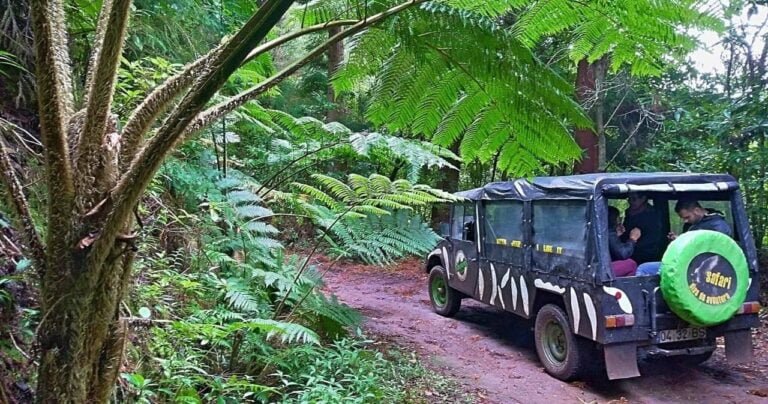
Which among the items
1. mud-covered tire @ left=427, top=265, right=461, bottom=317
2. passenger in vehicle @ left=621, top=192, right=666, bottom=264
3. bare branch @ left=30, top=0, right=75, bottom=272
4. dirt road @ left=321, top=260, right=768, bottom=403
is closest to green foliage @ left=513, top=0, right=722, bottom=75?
bare branch @ left=30, top=0, right=75, bottom=272

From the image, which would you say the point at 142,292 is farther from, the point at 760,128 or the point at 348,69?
the point at 760,128

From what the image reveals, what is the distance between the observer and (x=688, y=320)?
4.37 metres

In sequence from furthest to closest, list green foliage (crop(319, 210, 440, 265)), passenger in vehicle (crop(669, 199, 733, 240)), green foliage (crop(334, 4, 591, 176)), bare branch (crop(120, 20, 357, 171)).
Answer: passenger in vehicle (crop(669, 199, 733, 240))
green foliage (crop(319, 210, 440, 265))
green foliage (crop(334, 4, 591, 176))
bare branch (crop(120, 20, 357, 171))

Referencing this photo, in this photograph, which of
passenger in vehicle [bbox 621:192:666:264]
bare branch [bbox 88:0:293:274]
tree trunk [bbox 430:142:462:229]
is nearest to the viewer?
bare branch [bbox 88:0:293:274]

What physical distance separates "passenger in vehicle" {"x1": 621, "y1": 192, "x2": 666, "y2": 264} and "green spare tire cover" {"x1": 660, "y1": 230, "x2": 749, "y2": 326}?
1.31m

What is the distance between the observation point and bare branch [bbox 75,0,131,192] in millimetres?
1190

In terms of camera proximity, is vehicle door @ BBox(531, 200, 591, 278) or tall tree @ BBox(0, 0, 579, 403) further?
vehicle door @ BBox(531, 200, 591, 278)

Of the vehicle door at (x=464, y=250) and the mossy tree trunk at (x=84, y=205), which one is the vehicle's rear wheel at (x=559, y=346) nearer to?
the vehicle door at (x=464, y=250)

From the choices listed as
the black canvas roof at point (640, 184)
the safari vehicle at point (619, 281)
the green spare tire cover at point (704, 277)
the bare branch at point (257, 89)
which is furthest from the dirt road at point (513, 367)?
the bare branch at point (257, 89)

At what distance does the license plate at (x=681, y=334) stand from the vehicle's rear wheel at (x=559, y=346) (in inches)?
26.2

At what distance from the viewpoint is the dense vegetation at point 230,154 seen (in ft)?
3.84

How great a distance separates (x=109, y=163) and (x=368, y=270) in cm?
1022

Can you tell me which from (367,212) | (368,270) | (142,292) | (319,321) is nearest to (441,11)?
(142,292)

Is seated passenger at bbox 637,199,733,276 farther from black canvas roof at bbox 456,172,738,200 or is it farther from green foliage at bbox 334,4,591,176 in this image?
green foliage at bbox 334,4,591,176
